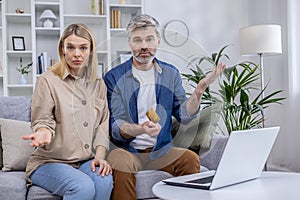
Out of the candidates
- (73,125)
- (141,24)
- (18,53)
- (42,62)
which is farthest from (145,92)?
(18,53)

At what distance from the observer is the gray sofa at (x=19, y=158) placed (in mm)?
1896

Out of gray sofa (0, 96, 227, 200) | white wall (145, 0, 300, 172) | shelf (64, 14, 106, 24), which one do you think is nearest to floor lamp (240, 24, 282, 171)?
white wall (145, 0, 300, 172)

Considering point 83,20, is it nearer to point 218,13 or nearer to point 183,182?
point 218,13

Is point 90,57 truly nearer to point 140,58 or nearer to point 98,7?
point 140,58

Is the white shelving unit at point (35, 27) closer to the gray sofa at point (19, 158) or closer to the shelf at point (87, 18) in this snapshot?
the shelf at point (87, 18)

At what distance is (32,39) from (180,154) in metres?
2.79

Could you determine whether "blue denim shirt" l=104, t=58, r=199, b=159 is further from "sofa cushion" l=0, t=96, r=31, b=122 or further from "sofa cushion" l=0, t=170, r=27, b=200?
"sofa cushion" l=0, t=96, r=31, b=122

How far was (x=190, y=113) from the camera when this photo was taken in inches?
66.7

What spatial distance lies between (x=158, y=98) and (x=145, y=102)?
57 millimetres

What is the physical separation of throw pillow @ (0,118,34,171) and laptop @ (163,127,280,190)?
106 centimetres

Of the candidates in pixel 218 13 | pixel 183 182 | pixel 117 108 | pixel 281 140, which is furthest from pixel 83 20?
pixel 183 182

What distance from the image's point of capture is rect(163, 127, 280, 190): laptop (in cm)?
136

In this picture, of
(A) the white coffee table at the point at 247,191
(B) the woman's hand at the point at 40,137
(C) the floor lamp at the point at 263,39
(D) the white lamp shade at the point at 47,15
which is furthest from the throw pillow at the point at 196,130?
(D) the white lamp shade at the point at 47,15

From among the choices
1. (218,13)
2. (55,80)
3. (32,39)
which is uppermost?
(218,13)
